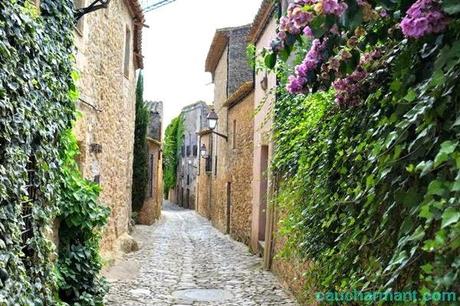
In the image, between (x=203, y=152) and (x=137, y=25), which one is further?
(x=203, y=152)

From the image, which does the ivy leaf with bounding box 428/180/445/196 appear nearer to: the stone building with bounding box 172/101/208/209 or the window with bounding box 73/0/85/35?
the window with bounding box 73/0/85/35

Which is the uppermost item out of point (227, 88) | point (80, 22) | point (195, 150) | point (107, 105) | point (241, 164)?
point (227, 88)

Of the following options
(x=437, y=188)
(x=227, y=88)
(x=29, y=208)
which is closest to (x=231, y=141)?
(x=227, y=88)

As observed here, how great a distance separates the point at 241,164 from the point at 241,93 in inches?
75.7

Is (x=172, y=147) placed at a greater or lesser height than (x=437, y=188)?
greater

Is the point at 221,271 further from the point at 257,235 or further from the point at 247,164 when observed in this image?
the point at 247,164

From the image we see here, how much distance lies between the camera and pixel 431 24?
1867mm

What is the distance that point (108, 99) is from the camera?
344 inches

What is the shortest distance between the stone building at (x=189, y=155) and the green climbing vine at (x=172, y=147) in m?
0.57

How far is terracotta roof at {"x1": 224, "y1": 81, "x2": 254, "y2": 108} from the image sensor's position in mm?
12000

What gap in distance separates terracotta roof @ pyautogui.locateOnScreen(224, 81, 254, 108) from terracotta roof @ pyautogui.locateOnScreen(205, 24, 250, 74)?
299 centimetres

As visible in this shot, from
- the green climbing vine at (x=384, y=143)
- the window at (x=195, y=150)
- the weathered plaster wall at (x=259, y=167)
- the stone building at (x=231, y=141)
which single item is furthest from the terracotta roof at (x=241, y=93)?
the window at (x=195, y=150)

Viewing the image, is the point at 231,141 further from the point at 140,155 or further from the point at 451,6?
the point at 451,6

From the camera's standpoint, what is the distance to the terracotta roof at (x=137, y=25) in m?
10.3
